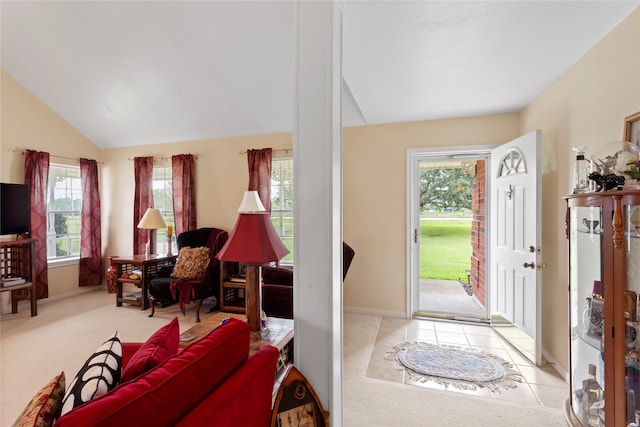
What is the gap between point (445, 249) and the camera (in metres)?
4.80

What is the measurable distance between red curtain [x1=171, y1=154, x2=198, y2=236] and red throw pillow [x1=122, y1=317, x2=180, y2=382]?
12.1 feet

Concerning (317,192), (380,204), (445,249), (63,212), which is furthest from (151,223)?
Result: (445,249)

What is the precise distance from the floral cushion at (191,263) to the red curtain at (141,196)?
1373 mm

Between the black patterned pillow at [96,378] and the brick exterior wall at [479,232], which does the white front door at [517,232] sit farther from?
the black patterned pillow at [96,378]

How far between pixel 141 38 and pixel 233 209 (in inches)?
92.0

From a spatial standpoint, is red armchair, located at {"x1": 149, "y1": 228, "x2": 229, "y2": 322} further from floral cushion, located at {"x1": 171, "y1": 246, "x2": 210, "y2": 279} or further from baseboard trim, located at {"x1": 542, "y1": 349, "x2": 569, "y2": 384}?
baseboard trim, located at {"x1": 542, "y1": 349, "x2": 569, "y2": 384}

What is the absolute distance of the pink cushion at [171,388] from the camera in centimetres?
61

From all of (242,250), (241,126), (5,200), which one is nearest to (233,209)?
(241,126)

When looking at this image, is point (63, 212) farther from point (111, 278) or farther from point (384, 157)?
point (384, 157)

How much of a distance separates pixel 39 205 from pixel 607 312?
240 inches

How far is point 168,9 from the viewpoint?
8.86 ft

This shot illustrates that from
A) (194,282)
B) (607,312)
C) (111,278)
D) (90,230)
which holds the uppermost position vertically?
(90,230)

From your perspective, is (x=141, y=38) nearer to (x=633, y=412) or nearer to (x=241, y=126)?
(x=241, y=126)

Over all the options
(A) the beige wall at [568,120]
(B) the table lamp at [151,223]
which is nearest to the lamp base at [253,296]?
(A) the beige wall at [568,120]
